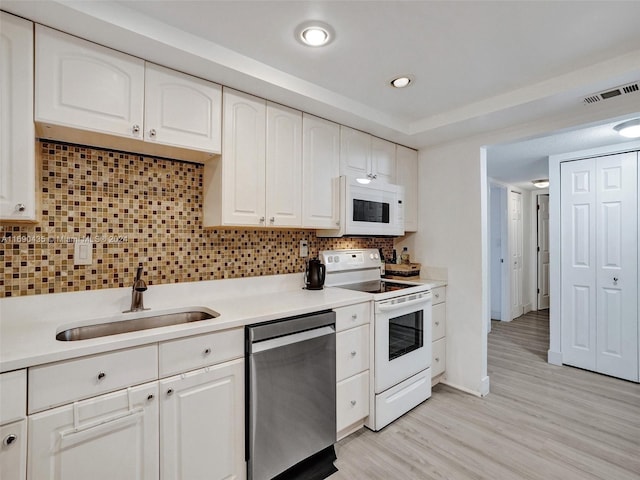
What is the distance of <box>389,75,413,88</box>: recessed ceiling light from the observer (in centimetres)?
202

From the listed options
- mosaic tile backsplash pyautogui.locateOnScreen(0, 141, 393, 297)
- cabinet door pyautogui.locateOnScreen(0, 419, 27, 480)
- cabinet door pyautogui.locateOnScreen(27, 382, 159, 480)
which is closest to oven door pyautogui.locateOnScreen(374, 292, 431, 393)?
mosaic tile backsplash pyautogui.locateOnScreen(0, 141, 393, 297)

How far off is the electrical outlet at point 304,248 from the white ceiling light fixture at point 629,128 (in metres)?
2.70

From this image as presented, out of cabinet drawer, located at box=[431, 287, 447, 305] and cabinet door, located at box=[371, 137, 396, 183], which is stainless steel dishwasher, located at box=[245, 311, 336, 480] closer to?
cabinet drawer, located at box=[431, 287, 447, 305]

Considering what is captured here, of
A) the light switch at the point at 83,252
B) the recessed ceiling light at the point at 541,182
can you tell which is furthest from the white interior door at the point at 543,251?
the light switch at the point at 83,252

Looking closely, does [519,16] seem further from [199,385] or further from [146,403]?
[146,403]

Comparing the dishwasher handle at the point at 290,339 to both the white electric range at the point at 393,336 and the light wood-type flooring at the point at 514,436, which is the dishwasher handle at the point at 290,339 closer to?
the white electric range at the point at 393,336

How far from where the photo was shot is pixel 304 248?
8.75 ft

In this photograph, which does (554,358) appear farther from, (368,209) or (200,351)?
(200,351)

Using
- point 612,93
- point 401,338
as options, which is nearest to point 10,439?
point 401,338

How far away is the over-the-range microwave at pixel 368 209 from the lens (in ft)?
8.09

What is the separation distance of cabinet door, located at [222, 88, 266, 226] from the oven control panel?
0.83m

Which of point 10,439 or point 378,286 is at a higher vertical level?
point 378,286

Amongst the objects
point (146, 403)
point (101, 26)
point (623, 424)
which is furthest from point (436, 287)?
point (101, 26)

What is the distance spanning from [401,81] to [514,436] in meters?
2.46
